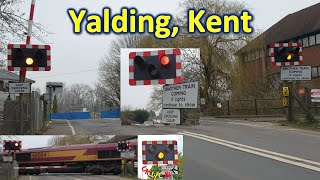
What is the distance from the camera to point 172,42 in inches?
175

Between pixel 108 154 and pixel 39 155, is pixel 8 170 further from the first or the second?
pixel 108 154

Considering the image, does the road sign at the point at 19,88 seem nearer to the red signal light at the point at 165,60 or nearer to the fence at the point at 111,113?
the fence at the point at 111,113

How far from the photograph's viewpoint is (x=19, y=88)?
461 cm

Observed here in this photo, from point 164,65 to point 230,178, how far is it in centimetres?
201

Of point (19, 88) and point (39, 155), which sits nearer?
point (19, 88)

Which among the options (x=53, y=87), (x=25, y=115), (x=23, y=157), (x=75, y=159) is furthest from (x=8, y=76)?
(x=75, y=159)

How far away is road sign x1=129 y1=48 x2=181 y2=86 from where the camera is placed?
452cm

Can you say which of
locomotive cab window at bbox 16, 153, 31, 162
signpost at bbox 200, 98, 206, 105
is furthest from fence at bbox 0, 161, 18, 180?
signpost at bbox 200, 98, 206, 105

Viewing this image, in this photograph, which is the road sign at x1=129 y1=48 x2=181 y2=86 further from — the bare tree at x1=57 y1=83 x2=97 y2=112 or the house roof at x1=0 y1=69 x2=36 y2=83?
the house roof at x1=0 y1=69 x2=36 y2=83

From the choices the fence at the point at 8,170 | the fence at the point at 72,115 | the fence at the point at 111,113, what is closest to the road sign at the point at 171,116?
the fence at the point at 111,113

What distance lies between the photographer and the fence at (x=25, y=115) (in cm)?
461

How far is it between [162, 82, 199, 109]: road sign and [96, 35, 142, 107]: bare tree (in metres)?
0.66

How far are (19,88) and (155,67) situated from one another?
150cm

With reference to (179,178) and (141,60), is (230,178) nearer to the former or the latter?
(179,178)
